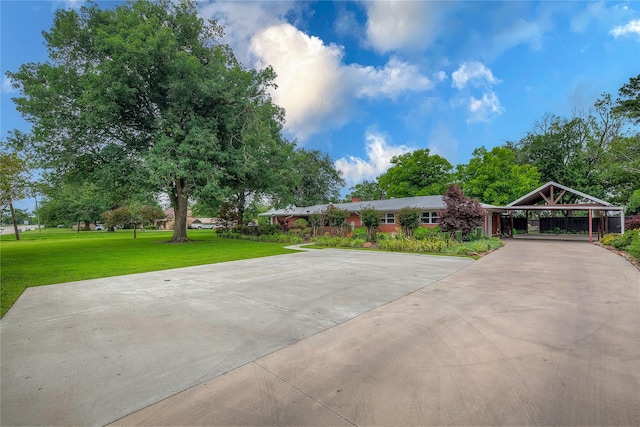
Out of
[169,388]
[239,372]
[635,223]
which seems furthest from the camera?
[635,223]

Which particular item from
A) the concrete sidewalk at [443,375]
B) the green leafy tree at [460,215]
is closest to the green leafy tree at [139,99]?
the green leafy tree at [460,215]

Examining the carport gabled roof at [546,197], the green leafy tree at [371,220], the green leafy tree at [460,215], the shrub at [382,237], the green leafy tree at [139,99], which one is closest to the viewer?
the green leafy tree at [139,99]

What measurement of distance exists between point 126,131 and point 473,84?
23.5 meters

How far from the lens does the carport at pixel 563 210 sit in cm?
1980

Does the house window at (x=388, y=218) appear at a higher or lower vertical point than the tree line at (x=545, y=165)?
lower

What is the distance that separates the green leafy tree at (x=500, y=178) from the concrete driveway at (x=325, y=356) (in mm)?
26870

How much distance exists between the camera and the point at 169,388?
2811 millimetres

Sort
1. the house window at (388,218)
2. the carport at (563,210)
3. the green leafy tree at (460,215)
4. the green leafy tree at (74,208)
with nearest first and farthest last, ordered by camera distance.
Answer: the green leafy tree at (460,215)
the carport at (563,210)
the house window at (388,218)
the green leafy tree at (74,208)

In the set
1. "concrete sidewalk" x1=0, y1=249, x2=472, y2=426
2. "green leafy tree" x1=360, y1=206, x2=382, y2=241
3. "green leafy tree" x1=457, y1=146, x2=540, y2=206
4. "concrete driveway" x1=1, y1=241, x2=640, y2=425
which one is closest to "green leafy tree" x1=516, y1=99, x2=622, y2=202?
"green leafy tree" x1=457, y1=146, x2=540, y2=206

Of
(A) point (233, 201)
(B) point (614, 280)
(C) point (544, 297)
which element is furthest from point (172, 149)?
(B) point (614, 280)

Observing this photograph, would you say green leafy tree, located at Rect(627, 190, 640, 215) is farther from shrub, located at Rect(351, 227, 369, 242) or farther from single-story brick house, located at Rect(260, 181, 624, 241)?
shrub, located at Rect(351, 227, 369, 242)

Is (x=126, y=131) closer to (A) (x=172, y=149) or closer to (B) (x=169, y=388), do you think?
(A) (x=172, y=149)

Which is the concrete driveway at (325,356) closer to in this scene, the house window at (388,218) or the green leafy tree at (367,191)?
the house window at (388,218)

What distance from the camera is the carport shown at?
65.0 feet
